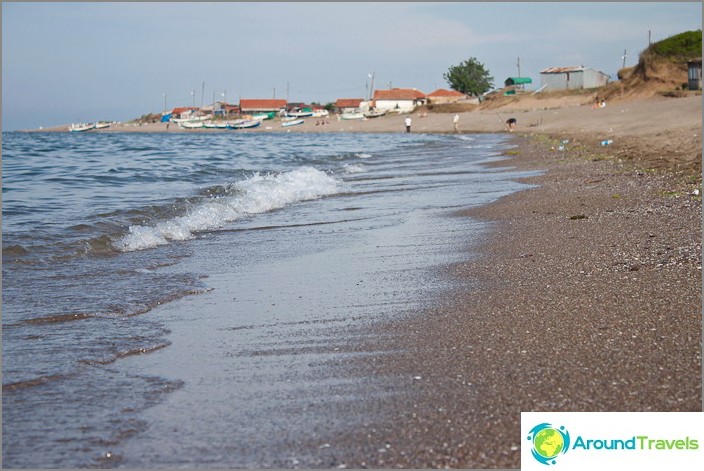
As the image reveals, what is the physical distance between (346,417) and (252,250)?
4.96 metres

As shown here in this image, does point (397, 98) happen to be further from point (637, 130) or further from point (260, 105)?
point (637, 130)

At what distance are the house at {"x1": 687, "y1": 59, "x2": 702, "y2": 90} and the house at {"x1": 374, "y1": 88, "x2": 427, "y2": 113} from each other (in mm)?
63687

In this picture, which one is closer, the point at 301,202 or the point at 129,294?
the point at 129,294

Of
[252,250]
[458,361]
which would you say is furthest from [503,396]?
[252,250]

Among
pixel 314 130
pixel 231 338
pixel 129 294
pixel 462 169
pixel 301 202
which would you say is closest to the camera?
pixel 231 338

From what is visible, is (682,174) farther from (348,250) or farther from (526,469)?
(526,469)

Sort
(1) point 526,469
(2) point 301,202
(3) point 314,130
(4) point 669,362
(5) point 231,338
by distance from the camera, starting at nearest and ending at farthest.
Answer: (1) point 526,469, (4) point 669,362, (5) point 231,338, (2) point 301,202, (3) point 314,130

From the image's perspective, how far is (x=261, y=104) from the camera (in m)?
136

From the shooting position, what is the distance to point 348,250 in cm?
773

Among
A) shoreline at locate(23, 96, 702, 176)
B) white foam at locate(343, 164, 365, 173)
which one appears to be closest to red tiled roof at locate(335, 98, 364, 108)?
shoreline at locate(23, 96, 702, 176)

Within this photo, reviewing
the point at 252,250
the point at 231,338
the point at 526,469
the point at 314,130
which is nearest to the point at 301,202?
the point at 252,250

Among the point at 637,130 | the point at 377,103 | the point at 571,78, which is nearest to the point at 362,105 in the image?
the point at 377,103

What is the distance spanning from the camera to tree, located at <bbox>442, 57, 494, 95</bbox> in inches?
4628

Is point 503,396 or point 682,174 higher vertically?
point 682,174
